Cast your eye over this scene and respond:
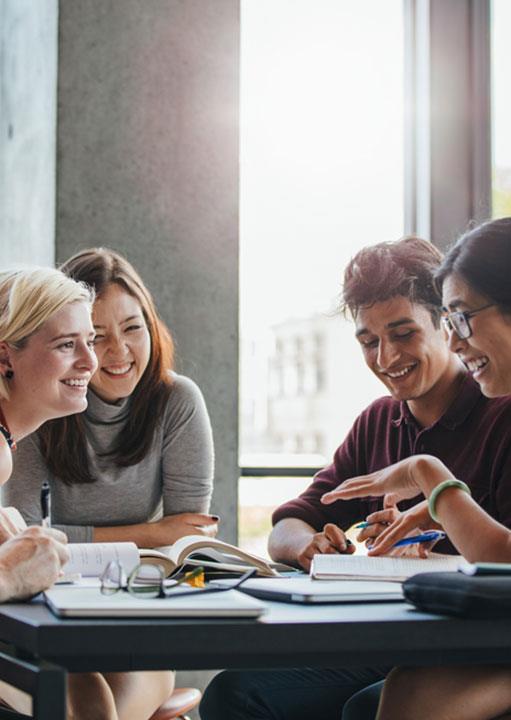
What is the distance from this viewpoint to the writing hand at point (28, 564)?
1.19 meters

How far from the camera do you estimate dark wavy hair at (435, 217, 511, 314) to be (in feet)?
6.39

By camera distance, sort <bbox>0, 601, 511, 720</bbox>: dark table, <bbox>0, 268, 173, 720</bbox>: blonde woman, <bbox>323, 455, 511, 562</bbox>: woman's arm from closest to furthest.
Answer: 1. <bbox>0, 601, 511, 720</bbox>: dark table
2. <bbox>323, 455, 511, 562</bbox>: woman's arm
3. <bbox>0, 268, 173, 720</bbox>: blonde woman

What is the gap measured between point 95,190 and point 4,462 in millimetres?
1824

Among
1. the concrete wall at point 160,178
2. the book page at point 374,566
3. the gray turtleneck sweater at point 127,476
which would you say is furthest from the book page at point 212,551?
the concrete wall at point 160,178

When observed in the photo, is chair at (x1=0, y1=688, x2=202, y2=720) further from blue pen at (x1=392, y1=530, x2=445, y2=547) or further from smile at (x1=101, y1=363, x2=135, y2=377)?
smile at (x1=101, y1=363, x2=135, y2=377)

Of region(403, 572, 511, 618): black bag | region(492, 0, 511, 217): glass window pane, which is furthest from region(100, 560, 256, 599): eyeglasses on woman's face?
region(492, 0, 511, 217): glass window pane

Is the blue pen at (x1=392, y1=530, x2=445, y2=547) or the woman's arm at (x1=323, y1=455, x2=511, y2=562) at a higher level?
the woman's arm at (x1=323, y1=455, x2=511, y2=562)

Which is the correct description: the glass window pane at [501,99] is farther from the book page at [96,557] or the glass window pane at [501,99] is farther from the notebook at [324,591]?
the notebook at [324,591]

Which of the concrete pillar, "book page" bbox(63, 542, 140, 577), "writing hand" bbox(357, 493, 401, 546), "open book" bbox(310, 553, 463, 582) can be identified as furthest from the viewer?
the concrete pillar

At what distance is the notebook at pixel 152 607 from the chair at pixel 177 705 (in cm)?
90

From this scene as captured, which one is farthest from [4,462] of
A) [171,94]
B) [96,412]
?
[171,94]

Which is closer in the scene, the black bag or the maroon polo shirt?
the black bag

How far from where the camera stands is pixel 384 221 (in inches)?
155

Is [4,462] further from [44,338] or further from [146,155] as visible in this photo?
[146,155]
